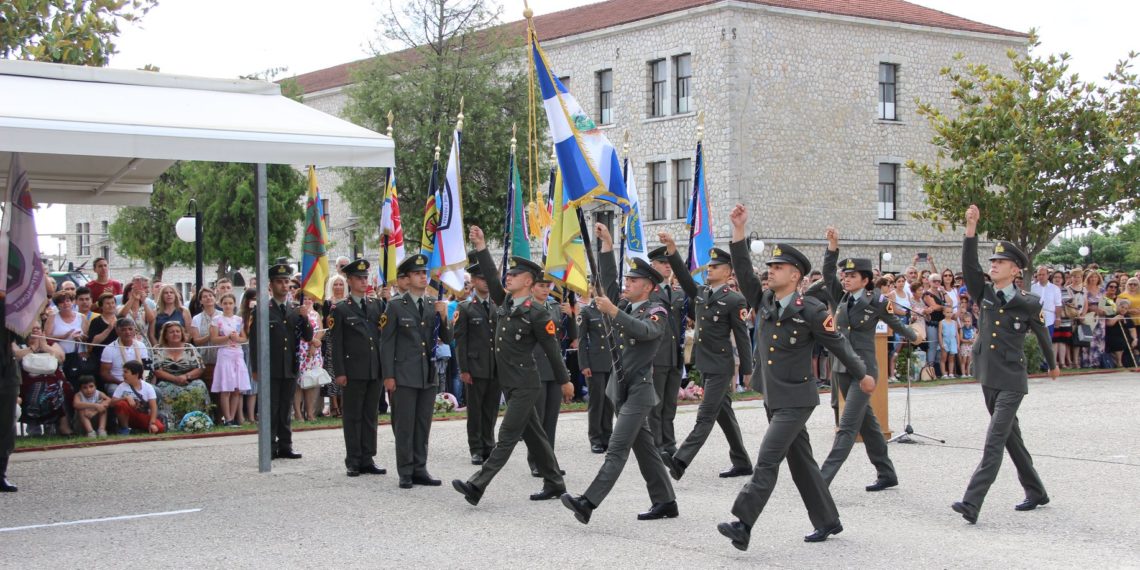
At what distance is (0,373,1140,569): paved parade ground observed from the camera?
7352 mm

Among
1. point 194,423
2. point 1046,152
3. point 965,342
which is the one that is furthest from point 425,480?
point 1046,152

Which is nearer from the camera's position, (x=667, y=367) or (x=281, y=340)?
(x=667, y=367)

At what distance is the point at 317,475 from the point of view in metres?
10.7

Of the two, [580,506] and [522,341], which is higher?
[522,341]

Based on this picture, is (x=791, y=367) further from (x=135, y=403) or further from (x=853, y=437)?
(x=135, y=403)

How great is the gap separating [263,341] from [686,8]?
29.1 m

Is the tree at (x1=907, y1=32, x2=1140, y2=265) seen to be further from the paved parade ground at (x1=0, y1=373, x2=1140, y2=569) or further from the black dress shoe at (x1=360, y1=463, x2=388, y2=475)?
the black dress shoe at (x1=360, y1=463, x2=388, y2=475)

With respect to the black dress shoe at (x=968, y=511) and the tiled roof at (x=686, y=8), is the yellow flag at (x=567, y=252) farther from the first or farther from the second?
the tiled roof at (x=686, y=8)

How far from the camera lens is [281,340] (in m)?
11.7

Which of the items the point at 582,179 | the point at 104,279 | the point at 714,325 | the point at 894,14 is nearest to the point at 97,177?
the point at 104,279

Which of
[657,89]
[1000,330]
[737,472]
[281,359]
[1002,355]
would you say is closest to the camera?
[1002,355]

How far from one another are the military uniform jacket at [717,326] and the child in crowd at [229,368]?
5902mm

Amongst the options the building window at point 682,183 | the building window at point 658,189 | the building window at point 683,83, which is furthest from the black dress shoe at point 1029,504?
the building window at point 658,189

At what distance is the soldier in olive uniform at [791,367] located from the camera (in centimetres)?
760
